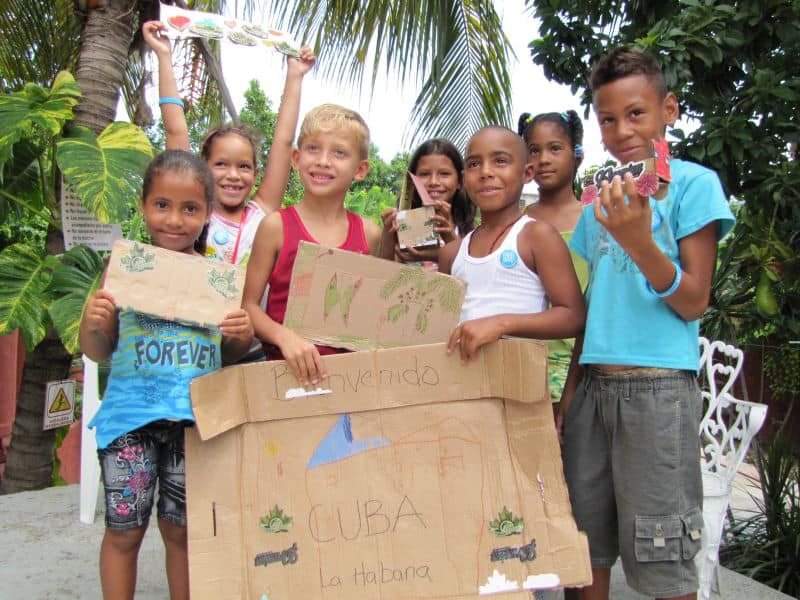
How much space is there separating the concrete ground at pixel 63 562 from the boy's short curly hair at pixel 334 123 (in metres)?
1.65

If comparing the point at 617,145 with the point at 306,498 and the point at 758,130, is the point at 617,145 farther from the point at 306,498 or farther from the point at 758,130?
the point at 758,130

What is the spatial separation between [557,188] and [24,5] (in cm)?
403

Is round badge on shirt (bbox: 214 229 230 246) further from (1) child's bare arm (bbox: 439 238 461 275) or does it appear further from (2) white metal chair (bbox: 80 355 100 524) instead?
(2) white metal chair (bbox: 80 355 100 524)

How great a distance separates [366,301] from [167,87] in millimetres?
1227

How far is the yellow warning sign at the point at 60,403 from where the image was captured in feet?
12.4

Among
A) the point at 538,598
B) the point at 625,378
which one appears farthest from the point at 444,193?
the point at 538,598

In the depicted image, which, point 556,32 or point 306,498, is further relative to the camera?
point 556,32

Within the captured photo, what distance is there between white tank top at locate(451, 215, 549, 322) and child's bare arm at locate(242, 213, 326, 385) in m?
0.44

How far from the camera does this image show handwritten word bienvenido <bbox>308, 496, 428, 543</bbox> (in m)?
1.50

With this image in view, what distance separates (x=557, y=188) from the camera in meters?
2.28

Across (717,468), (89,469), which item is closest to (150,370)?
(89,469)

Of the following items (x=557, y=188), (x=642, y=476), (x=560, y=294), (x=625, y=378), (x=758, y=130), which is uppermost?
(x=758, y=130)

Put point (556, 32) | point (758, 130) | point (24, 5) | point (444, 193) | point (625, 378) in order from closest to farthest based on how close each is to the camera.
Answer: point (625, 378) < point (444, 193) < point (758, 130) < point (556, 32) < point (24, 5)

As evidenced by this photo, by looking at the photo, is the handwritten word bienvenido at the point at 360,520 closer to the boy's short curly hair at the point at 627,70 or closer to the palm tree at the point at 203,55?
the boy's short curly hair at the point at 627,70
